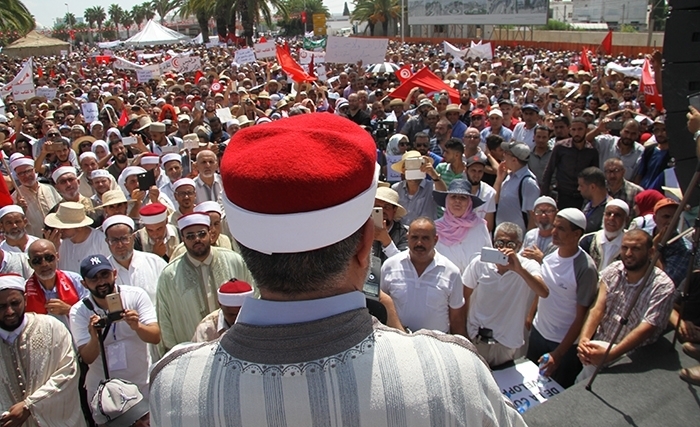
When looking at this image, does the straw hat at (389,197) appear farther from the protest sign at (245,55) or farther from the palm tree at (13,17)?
the palm tree at (13,17)

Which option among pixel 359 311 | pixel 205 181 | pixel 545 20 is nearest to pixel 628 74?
pixel 205 181

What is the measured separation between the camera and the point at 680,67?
230cm

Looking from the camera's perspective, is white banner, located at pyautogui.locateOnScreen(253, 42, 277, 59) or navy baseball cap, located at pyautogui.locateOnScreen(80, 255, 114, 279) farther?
white banner, located at pyautogui.locateOnScreen(253, 42, 277, 59)

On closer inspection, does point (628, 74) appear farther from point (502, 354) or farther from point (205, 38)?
point (205, 38)

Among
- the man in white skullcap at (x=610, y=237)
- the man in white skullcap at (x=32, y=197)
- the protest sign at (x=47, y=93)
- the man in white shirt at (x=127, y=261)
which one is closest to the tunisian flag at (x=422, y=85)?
the man in white skullcap at (x=610, y=237)

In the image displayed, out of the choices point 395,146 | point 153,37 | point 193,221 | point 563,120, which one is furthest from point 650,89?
point 153,37

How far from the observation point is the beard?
3.36 meters

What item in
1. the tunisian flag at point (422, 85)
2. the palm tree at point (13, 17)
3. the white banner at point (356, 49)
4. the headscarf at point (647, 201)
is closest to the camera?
the headscarf at point (647, 201)

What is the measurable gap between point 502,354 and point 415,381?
3.09 m

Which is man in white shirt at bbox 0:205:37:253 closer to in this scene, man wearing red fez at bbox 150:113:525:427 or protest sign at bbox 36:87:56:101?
man wearing red fez at bbox 150:113:525:427

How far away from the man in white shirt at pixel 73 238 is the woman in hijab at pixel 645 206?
447 cm

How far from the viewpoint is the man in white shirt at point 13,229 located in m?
4.50

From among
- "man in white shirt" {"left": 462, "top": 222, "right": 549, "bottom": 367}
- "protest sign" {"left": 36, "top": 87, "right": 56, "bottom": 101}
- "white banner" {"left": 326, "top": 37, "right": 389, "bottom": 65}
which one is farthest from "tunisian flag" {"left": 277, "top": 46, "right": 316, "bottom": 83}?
"man in white shirt" {"left": 462, "top": 222, "right": 549, "bottom": 367}

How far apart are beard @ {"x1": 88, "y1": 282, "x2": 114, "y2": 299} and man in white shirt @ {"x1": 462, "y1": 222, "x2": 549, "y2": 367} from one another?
7.81 feet
